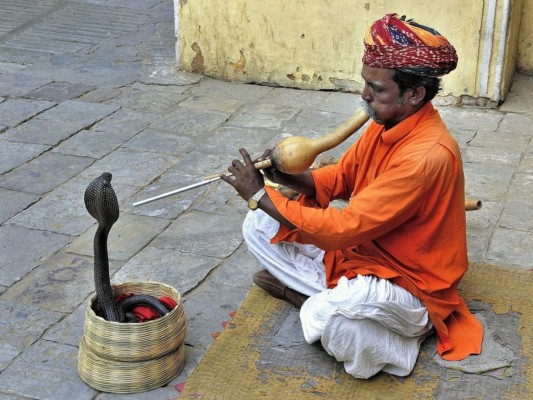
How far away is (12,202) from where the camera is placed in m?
4.71

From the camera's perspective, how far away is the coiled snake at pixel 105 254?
2967 millimetres

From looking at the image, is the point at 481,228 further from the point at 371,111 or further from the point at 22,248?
the point at 22,248

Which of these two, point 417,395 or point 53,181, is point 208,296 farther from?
point 53,181

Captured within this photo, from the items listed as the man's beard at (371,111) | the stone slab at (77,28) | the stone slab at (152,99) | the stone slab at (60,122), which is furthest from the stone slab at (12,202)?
the stone slab at (77,28)

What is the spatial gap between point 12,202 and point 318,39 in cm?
268

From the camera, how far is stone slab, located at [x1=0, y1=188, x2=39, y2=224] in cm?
457

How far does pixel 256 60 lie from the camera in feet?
21.8

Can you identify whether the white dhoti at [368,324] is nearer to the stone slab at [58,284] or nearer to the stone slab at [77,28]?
the stone slab at [58,284]

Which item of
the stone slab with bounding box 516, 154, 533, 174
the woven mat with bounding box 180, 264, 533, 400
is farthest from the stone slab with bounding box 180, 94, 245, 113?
the woven mat with bounding box 180, 264, 533, 400

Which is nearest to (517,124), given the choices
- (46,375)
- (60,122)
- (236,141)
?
(236,141)

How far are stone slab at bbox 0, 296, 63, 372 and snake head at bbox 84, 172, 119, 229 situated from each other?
70 centimetres

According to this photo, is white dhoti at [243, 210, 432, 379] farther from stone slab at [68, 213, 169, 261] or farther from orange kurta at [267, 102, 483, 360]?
stone slab at [68, 213, 169, 261]

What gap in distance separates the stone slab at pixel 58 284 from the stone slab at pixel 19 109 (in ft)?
6.60

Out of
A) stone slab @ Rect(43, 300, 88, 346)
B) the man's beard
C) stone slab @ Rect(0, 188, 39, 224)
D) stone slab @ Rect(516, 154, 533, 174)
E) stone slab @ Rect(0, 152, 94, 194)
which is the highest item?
the man's beard
